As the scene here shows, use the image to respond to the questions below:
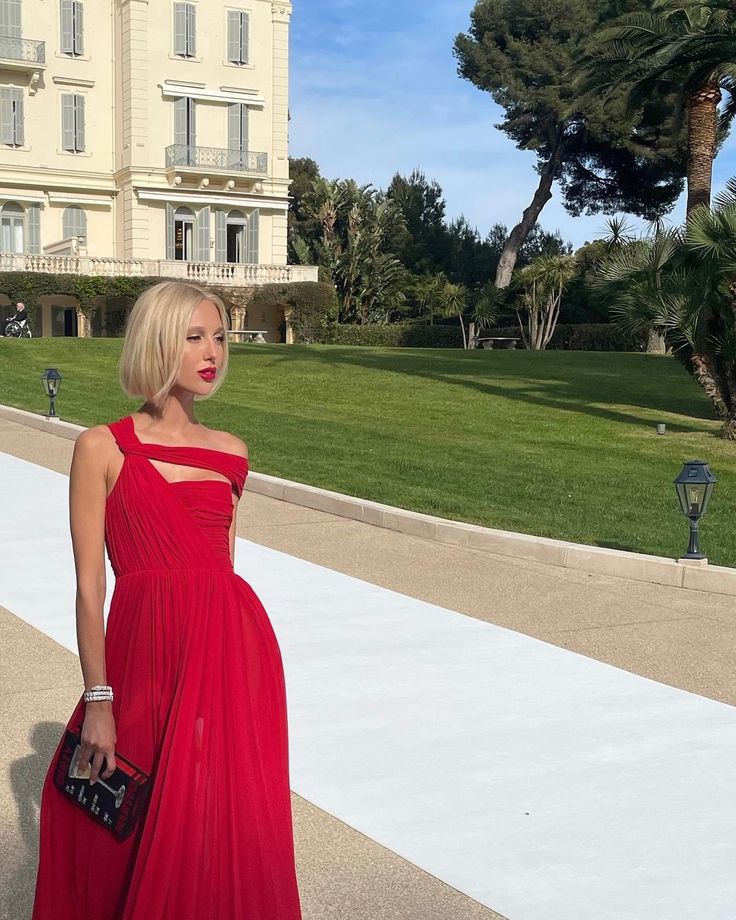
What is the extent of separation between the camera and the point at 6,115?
43.4 metres

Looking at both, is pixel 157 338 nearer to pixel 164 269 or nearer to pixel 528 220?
pixel 164 269

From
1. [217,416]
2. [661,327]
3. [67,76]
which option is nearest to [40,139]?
[67,76]

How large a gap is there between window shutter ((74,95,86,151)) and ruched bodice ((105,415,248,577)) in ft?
146

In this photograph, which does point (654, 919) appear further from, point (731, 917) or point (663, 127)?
point (663, 127)

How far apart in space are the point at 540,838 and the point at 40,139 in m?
43.7

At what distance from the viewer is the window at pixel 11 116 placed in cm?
4334

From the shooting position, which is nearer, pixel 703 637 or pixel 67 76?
pixel 703 637

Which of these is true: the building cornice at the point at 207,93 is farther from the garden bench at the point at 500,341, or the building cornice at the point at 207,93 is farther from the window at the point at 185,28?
the garden bench at the point at 500,341

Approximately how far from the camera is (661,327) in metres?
16.7

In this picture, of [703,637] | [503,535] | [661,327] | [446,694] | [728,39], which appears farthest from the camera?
[728,39]

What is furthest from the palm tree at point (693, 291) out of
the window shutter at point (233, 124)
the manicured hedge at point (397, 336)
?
the window shutter at point (233, 124)

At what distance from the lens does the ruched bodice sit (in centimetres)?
272

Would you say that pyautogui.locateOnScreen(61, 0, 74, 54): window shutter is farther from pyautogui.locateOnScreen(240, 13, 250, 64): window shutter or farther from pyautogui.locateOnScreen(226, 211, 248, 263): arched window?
pyautogui.locateOnScreen(226, 211, 248, 263): arched window

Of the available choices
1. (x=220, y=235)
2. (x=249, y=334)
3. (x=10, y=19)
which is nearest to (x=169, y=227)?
(x=220, y=235)
